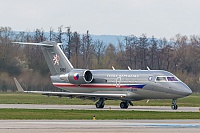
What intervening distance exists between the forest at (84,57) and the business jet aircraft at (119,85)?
8623 millimetres

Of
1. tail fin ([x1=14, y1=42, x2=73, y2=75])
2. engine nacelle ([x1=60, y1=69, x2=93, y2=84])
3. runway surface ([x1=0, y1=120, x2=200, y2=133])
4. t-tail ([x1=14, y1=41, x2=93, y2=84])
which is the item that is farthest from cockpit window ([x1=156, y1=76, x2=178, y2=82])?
runway surface ([x1=0, y1=120, x2=200, y2=133])

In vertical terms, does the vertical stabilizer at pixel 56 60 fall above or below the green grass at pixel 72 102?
above

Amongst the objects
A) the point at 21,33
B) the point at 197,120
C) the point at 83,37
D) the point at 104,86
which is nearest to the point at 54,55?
the point at 104,86

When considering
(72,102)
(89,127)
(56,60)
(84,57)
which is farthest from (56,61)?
(84,57)

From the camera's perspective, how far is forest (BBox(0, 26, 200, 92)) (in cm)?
6956

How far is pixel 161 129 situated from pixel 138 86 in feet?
81.6

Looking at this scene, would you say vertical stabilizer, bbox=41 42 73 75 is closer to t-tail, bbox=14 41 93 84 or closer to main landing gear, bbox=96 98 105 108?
t-tail, bbox=14 41 93 84

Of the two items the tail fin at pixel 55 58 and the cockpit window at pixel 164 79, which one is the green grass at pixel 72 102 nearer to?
the tail fin at pixel 55 58

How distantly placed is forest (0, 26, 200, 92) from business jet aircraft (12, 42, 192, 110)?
28.3 feet

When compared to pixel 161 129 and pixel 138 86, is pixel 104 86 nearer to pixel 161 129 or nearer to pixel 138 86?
pixel 138 86

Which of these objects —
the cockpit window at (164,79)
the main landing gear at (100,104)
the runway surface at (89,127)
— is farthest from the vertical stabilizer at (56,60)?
the runway surface at (89,127)

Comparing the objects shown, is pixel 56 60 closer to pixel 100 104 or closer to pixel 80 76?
pixel 80 76

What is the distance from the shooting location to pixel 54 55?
62.1 m

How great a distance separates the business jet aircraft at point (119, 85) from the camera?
55.3m
